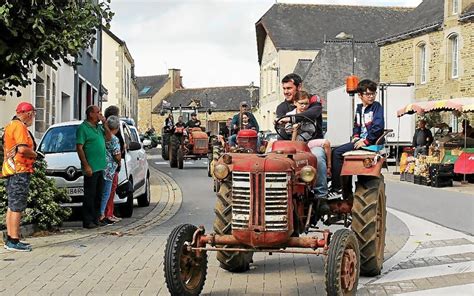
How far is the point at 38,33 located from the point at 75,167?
9.88ft

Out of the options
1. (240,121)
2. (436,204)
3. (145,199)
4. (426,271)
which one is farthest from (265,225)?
(436,204)

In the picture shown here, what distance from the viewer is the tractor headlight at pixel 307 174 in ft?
22.0

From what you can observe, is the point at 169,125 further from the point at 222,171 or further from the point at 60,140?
the point at 222,171

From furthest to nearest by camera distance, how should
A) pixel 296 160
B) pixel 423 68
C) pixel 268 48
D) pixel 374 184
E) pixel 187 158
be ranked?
pixel 268 48
pixel 423 68
pixel 187 158
pixel 374 184
pixel 296 160

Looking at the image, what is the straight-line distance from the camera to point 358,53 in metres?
59.0

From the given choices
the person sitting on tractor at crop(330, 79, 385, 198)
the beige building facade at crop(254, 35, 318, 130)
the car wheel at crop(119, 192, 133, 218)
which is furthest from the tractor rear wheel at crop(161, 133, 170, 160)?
the beige building facade at crop(254, 35, 318, 130)

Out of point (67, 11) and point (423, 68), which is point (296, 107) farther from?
point (423, 68)

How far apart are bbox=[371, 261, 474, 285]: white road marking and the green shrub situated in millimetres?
4950

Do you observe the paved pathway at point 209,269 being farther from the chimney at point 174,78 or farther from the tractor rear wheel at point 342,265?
the chimney at point 174,78

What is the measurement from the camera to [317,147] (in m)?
7.58

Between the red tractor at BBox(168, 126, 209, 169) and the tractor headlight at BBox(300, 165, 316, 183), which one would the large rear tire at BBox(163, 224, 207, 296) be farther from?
the red tractor at BBox(168, 126, 209, 169)

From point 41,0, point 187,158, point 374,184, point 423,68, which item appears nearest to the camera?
point 374,184

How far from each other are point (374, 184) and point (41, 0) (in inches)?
197

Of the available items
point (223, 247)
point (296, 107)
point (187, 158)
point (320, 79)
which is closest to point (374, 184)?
point (296, 107)
